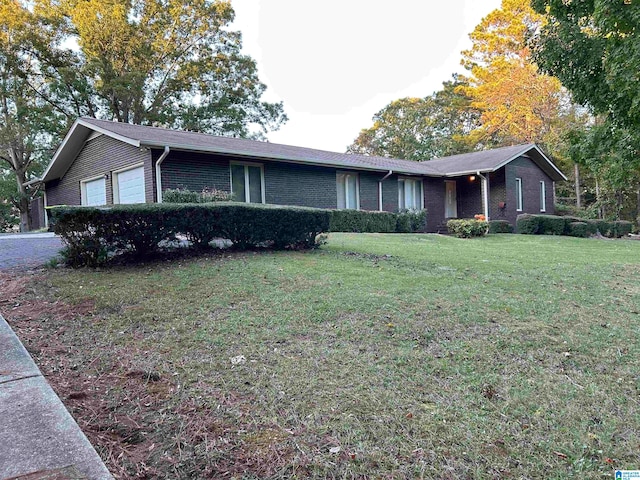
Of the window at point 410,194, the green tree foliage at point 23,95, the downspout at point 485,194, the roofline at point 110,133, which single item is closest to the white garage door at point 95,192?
the roofline at point 110,133

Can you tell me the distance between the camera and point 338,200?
16.2 m

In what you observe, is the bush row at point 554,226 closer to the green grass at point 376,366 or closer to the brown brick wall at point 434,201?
the brown brick wall at point 434,201

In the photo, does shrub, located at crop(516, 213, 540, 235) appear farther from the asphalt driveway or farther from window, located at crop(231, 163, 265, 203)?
the asphalt driveway

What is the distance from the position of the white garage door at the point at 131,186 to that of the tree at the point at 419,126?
28.4m

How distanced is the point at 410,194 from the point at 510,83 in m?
13.9

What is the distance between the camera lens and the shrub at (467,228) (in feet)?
49.7

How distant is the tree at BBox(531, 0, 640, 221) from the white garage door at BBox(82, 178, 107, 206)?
1372cm

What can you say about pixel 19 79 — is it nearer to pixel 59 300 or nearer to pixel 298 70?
pixel 298 70

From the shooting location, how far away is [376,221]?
49.5ft

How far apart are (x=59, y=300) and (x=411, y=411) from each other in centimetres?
413

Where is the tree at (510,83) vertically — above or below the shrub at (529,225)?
above

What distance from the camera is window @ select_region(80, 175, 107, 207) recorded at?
47.3 feet

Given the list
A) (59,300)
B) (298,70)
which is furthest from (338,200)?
(59,300)

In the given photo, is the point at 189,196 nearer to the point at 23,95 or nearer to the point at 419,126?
the point at 23,95
